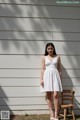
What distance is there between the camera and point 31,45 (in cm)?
767

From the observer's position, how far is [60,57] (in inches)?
303

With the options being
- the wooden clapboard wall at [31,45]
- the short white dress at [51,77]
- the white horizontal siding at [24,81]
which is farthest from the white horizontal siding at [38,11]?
the white horizontal siding at [24,81]

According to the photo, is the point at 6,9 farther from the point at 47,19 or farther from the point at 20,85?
the point at 20,85

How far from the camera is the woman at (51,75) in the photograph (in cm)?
739

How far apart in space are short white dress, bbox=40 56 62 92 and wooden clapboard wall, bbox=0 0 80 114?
1.02 ft

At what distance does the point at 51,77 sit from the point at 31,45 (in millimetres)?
819

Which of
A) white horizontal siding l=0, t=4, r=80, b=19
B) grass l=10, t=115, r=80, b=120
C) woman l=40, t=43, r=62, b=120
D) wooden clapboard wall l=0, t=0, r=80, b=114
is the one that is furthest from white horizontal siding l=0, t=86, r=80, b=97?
white horizontal siding l=0, t=4, r=80, b=19

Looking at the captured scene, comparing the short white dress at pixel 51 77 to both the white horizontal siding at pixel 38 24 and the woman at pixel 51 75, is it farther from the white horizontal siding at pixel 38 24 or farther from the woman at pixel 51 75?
the white horizontal siding at pixel 38 24

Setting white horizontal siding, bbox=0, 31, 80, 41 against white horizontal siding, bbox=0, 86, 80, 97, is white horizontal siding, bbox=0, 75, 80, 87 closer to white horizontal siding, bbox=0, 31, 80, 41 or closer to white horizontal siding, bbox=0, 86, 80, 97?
white horizontal siding, bbox=0, 86, 80, 97

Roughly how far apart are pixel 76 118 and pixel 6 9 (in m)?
2.69

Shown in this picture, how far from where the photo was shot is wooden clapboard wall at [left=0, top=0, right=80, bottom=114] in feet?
25.0

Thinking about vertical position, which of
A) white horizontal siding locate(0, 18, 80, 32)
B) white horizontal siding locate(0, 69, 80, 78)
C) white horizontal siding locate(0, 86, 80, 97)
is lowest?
white horizontal siding locate(0, 86, 80, 97)

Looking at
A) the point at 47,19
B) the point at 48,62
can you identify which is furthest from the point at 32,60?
the point at 47,19

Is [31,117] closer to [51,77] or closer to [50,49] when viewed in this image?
[51,77]
